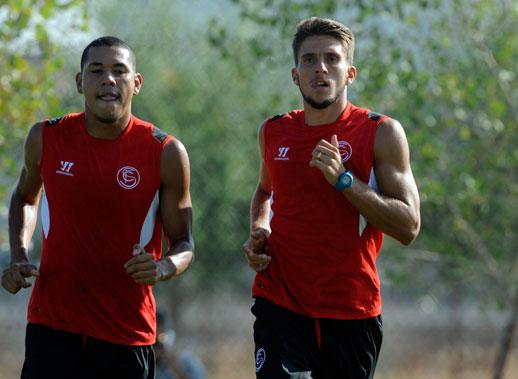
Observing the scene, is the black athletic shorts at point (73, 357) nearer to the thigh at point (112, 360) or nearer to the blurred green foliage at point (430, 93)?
the thigh at point (112, 360)

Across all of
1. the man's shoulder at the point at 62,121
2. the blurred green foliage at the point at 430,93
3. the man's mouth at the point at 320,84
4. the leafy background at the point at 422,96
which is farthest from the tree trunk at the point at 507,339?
the man's shoulder at the point at 62,121

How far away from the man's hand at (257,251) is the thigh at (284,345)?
7.5 inches

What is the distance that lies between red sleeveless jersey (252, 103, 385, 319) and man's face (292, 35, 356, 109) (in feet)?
0.44

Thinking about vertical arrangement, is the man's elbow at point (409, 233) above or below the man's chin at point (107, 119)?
below

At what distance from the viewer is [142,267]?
490cm

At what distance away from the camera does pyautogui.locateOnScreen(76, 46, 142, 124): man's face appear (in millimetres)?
5270

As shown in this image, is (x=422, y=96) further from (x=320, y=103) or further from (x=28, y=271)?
(x=28, y=271)

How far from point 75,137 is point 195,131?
26.9 ft

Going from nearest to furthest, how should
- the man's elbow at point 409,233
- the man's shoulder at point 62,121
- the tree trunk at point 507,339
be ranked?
the man's elbow at point 409,233 < the man's shoulder at point 62,121 < the tree trunk at point 507,339

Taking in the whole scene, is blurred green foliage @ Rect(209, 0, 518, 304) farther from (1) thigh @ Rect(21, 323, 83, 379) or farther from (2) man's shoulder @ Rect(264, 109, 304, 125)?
(1) thigh @ Rect(21, 323, 83, 379)

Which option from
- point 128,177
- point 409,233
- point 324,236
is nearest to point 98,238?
point 128,177

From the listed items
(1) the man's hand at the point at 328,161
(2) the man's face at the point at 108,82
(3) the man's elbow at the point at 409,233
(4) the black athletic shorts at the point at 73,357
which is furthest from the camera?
(2) the man's face at the point at 108,82

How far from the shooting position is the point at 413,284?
10578 mm

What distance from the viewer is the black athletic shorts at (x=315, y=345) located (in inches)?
202
